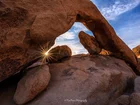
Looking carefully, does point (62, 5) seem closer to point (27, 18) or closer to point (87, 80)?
point (27, 18)

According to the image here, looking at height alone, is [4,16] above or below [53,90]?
above

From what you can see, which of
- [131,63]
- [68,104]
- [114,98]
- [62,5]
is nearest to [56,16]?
[62,5]

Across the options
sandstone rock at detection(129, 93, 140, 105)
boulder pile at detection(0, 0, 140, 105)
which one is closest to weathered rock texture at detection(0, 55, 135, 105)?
boulder pile at detection(0, 0, 140, 105)

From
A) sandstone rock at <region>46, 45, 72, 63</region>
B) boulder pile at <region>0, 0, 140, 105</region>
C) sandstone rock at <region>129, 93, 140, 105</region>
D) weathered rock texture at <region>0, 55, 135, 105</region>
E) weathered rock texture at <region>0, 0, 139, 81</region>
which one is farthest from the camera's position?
sandstone rock at <region>46, 45, 72, 63</region>

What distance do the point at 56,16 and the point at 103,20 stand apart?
386 cm

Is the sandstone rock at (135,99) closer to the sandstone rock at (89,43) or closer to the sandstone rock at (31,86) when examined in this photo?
the sandstone rock at (31,86)

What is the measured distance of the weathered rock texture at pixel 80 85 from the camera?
5977mm

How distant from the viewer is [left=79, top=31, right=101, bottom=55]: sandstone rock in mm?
10109

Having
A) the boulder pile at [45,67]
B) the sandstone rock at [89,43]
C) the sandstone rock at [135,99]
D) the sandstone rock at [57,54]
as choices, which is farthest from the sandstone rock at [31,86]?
the sandstone rock at [89,43]

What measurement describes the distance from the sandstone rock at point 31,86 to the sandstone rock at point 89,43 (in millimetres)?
4288

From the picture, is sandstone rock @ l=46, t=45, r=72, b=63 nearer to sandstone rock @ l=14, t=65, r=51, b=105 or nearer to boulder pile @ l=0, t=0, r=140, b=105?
boulder pile @ l=0, t=0, r=140, b=105

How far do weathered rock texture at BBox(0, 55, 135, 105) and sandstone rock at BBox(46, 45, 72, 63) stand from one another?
630 mm

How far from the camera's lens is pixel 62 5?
7152 millimetres

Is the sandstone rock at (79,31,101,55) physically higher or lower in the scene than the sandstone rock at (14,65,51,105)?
higher
